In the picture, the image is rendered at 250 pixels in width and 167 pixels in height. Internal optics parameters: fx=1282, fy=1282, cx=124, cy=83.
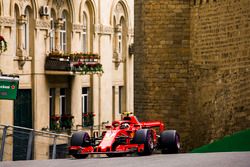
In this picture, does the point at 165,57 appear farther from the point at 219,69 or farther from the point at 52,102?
the point at 52,102

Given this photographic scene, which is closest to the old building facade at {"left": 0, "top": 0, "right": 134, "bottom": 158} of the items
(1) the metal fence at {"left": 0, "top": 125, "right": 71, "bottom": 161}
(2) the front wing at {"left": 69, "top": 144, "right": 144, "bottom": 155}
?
(1) the metal fence at {"left": 0, "top": 125, "right": 71, "bottom": 161}

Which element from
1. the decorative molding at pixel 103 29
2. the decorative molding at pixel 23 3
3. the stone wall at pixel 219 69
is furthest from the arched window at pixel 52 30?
the stone wall at pixel 219 69

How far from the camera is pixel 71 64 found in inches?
1700

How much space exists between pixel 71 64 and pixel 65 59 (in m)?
0.27

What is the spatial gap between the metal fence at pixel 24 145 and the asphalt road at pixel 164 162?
2513 mm

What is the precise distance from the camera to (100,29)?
48.1 meters

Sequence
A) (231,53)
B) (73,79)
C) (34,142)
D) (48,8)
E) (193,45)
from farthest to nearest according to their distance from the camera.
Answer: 1. (73,79)
2. (48,8)
3. (193,45)
4. (231,53)
5. (34,142)

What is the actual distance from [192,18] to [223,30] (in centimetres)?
297

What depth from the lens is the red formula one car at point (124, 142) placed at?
67.3ft

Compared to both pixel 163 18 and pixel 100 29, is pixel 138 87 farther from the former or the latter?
pixel 100 29

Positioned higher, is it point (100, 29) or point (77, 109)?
point (100, 29)

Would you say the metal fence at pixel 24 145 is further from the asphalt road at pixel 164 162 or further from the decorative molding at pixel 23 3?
the decorative molding at pixel 23 3

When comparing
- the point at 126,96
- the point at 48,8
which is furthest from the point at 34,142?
the point at 126,96

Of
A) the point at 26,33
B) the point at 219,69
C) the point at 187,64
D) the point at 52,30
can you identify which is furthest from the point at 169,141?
the point at 52,30
